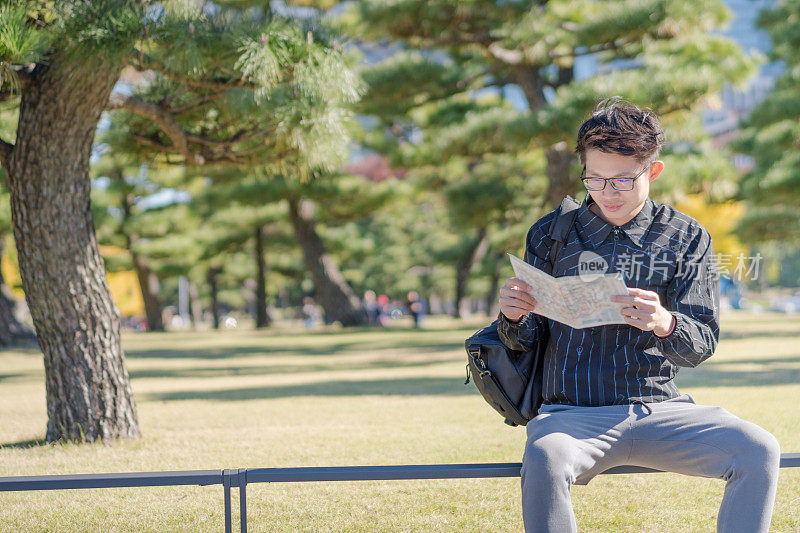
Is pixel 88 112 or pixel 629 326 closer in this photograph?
pixel 629 326

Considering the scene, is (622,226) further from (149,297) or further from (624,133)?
(149,297)

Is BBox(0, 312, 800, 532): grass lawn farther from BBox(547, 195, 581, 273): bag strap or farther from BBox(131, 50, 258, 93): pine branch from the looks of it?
BBox(131, 50, 258, 93): pine branch

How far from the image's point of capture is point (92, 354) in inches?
156

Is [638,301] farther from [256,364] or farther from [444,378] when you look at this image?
[256,364]

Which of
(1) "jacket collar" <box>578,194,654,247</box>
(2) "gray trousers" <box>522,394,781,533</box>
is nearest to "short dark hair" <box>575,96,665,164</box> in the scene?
(1) "jacket collar" <box>578,194,654,247</box>

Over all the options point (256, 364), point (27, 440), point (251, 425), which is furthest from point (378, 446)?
point (256, 364)

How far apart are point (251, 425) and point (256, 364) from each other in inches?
172

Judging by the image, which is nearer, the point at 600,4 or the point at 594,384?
the point at 594,384

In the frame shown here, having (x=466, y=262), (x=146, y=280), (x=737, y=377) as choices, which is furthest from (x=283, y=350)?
(x=146, y=280)

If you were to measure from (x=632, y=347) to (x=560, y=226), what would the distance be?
15.2 inches

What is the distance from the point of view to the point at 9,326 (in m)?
12.1

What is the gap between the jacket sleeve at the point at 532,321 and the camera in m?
2.09

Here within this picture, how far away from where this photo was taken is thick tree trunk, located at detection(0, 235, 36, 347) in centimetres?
1196

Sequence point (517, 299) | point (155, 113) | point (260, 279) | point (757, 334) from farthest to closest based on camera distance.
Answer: point (260, 279)
point (757, 334)
point (155, 113)
point (517, 299)
